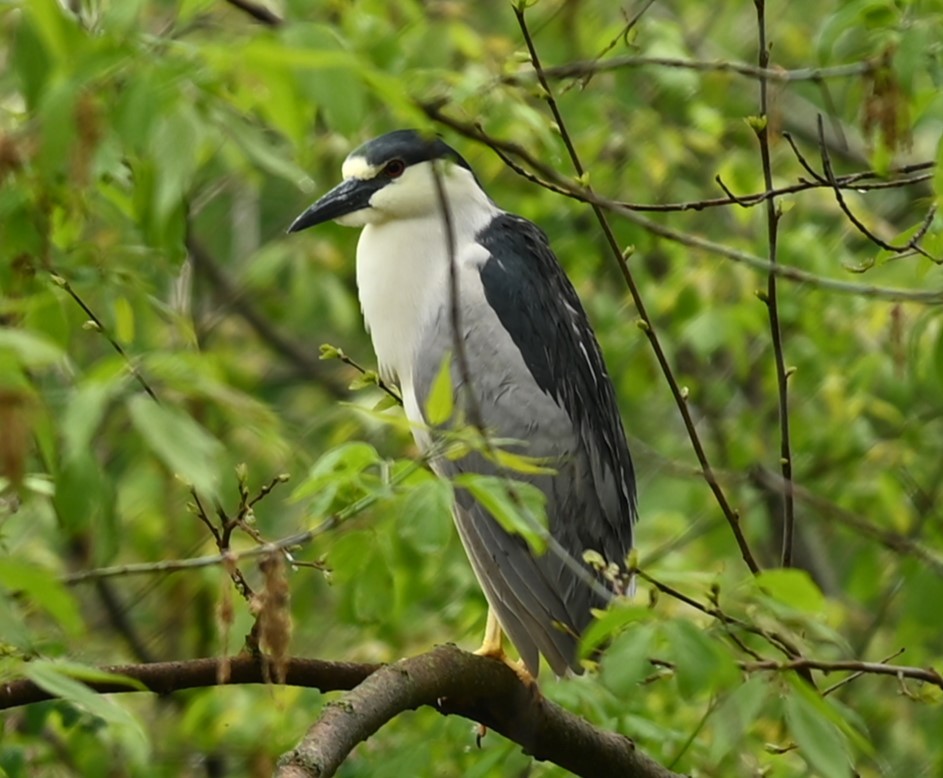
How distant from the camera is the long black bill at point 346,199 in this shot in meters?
3.14

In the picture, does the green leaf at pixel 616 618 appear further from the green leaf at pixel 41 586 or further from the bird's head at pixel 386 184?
the bird's head at pixel 386 184

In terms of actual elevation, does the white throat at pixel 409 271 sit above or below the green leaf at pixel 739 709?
above

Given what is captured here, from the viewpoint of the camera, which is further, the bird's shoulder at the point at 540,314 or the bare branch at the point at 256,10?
the bird's shoulder at the point at 540,314

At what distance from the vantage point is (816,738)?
4.89ft

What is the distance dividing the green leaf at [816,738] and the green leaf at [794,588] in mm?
100

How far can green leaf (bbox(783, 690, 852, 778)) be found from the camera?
4.78 feet

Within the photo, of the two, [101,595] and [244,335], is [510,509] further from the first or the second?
[244,335]

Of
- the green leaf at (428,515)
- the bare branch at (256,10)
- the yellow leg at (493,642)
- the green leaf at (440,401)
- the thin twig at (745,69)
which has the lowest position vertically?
the yellow leg at (493,642)

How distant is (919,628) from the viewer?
3.79 m

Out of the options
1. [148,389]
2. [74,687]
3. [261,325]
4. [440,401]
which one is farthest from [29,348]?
[261,325]

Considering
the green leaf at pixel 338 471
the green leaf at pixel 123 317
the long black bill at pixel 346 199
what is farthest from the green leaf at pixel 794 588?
the long black bill at pixel 346 199

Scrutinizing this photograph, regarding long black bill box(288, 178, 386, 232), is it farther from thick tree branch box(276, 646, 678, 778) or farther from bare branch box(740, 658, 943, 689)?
bare branch box(740, 658, 943, 689)

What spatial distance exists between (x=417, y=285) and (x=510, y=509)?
5.50 ft

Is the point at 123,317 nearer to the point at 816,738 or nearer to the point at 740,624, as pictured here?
the point at 740,624
